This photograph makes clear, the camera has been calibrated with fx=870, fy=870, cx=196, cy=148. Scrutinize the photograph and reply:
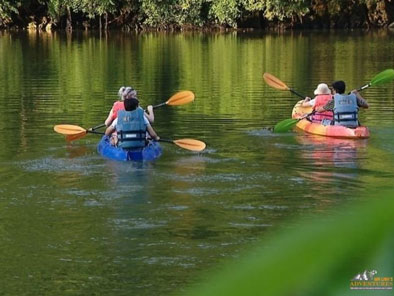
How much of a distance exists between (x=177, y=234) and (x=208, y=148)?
16.4 ft

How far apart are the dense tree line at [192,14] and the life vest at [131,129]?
4322cm

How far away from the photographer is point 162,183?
35.7ft

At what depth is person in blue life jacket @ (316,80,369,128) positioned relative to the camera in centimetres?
1404

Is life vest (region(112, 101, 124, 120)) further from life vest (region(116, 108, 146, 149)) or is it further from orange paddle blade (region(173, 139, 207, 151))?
orange paddle blade (region(173, 139, 207, 151))

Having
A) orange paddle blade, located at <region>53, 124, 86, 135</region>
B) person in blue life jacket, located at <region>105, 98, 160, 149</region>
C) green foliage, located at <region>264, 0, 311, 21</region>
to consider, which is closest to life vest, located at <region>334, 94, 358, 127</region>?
person in blue life jacket, located at <region>105, 98, 160, 149</region>

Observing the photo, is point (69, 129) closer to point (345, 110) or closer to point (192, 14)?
point (345, 110)

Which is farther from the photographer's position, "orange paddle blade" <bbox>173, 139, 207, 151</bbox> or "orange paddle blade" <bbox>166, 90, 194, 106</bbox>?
"orange paddle blade" <bbox>166, 90, 194, 106</bbox>

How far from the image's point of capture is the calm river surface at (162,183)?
7.54m

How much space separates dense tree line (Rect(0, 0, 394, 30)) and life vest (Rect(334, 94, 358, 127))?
4087cm

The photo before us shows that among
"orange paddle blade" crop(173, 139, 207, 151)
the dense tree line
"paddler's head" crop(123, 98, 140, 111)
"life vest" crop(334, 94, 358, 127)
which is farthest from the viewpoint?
the dense tree line

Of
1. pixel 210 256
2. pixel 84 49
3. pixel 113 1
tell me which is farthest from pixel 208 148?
pixel 113 1

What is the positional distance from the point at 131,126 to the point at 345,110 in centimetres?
412

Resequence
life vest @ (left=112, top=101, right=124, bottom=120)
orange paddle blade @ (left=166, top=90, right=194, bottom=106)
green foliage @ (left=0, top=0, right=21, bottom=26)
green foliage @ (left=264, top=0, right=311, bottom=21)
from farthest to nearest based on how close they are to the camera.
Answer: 1. green foliage @ (left=0, top=0, right=21, bottom=26)
2. green foliage @ (left=264, top=0, right=311, bottom=21)
3. orange paddle blade @ (left=166, top=90, right=194, bottom=106)
4. life vest @ (left=112, top=101, right=124, bottom=120)

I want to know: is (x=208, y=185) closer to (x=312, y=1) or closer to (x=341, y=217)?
(x=341, y=217)
